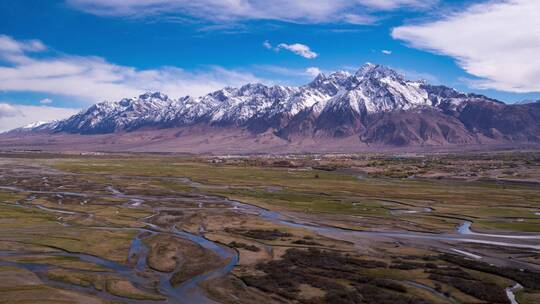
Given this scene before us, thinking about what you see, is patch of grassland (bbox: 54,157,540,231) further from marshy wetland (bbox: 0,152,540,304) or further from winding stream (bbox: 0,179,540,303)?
winding stream (bbox: 0,179,540,303)

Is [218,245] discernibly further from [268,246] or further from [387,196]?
[387,196]

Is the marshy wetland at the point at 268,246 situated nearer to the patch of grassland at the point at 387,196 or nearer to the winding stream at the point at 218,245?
the winding stream at the point at 218,245

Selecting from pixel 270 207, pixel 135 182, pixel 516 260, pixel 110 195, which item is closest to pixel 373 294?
pixel 516 260

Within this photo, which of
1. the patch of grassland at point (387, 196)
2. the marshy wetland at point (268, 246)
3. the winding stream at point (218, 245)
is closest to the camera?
the marshy wetland at point (268, 246)

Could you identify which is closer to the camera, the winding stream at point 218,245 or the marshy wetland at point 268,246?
the marshy wetland at point 268,246

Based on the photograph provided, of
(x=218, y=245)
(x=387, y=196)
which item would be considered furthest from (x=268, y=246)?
(x=387, y=196)

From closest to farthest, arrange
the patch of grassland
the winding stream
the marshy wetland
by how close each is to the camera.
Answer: the marshy wetland → the winding stream → the patch of grassland

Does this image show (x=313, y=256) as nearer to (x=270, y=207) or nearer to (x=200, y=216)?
(x=200, y=216)

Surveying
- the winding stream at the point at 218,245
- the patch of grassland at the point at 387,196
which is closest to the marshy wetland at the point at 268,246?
the winding stream at the point at 218,245

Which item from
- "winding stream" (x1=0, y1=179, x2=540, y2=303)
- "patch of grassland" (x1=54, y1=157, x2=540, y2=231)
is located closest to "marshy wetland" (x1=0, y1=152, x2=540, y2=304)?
"winding stream" (x1=0, y1=179, x2=540, y2=303)
